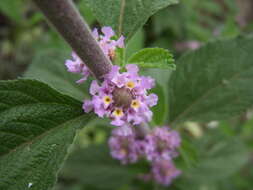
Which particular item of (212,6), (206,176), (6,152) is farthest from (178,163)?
(212,6)

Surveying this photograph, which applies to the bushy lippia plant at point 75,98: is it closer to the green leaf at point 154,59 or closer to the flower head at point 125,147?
the green leaf at point 154,59

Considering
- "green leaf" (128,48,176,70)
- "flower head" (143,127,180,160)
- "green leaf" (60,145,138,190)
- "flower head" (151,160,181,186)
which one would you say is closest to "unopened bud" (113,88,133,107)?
"green leaf" (128,48,176,70)

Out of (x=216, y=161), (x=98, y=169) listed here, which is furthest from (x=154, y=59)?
(x=216, y=161)

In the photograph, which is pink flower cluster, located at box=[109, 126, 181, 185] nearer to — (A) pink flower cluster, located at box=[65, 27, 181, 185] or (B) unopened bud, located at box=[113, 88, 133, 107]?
(A) pink flower cluster, located at box=[65, 27, 181, 185]

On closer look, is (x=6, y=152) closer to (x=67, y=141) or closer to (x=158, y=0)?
(x=67, y=141)

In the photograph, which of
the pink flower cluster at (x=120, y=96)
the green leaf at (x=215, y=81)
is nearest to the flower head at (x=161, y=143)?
the green leaf at (x=215, y=81)

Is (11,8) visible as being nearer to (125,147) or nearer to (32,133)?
(125,147)
